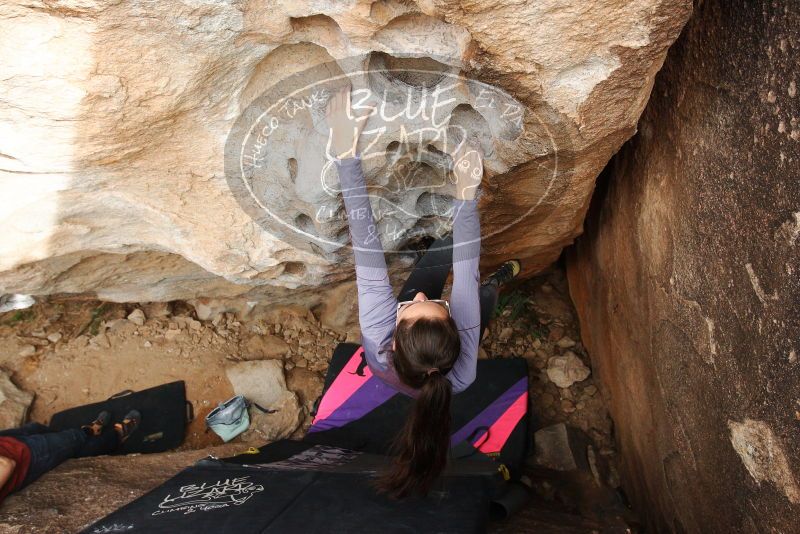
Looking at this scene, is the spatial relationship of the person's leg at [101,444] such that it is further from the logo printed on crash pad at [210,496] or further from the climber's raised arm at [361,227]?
the climber's raised arm at [361,227]

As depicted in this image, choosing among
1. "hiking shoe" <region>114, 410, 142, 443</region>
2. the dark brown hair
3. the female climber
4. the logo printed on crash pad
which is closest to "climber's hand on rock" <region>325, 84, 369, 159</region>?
the female climber

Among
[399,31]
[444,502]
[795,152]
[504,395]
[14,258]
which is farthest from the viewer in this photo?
[504,395]

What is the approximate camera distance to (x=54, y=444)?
2.31 m

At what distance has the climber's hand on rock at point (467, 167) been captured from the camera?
64.1 inches

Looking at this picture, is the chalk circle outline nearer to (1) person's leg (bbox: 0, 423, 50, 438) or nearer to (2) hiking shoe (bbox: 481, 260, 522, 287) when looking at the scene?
(2) hiking shoe (bbox: 481, 260, 522, 287)

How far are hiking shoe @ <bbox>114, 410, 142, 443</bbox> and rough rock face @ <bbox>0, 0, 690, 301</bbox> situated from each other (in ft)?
2.87

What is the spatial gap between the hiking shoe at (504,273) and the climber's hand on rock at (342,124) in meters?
0.85

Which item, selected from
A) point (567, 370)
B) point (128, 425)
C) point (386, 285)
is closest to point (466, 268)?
point (386, 285)

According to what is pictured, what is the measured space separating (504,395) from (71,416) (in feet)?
6.19

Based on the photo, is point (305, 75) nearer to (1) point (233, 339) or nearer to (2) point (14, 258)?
(2) point (14, 258)

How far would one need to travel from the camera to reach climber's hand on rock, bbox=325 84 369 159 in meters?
1.46

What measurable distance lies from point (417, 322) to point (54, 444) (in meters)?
1.65

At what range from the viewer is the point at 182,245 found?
2.00 metres

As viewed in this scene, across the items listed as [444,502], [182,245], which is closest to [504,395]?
[444,502]
